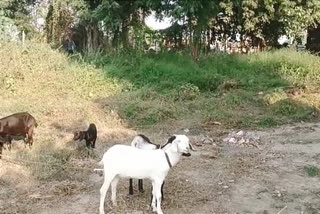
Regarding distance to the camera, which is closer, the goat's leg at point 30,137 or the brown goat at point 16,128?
the brown goat at point 16,128

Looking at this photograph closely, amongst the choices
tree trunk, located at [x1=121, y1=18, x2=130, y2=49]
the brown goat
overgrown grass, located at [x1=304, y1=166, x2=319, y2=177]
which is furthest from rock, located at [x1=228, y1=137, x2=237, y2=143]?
tree trunk, located at [x1=121, y1=18, x2=130, y2=49]

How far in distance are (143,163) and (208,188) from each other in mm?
1116

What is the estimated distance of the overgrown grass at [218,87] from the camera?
7758mm

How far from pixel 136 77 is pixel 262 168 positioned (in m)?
5.19

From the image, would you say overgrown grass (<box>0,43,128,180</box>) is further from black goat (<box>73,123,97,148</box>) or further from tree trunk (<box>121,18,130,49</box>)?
tree trunk (<box>121,18,130,49</box>)

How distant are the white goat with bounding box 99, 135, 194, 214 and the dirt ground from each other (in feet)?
1.27

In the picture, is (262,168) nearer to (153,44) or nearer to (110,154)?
(110,154)

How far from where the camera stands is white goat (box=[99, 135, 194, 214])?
3.76 m

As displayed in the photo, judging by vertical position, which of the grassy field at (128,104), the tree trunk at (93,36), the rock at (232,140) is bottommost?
the rock at (232,140)

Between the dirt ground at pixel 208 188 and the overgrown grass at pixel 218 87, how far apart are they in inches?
67.7

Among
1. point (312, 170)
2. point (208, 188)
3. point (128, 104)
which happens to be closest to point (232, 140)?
point (312, 170)

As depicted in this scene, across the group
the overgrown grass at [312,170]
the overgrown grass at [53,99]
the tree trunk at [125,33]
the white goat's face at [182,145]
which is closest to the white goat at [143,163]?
the white goat's face at [182,145]

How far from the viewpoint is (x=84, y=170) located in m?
5.04

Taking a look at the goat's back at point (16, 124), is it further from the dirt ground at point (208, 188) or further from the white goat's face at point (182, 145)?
the white goat's face at point (182, 145)
